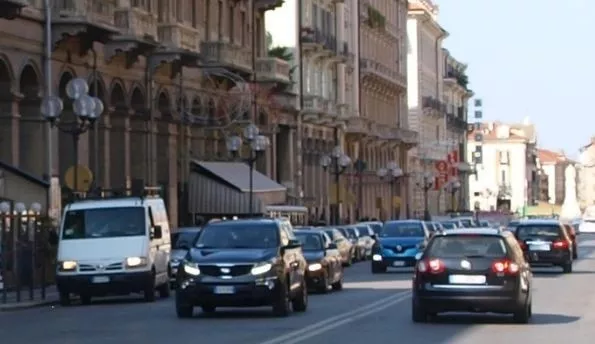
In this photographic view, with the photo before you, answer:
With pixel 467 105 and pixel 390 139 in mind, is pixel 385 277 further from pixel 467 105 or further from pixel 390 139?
pixel 467 105

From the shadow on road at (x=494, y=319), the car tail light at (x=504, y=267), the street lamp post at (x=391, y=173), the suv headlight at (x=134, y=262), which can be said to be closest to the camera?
the car tail light at (x=504, y=267)

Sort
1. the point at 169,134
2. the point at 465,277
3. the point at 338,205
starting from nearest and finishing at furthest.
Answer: the point at 465,277 < the point at 169,134 < the point at 338,205

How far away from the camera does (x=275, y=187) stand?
68500 mm

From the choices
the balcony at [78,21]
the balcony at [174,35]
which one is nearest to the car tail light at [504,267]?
the balcony at [78,21]

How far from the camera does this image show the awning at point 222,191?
6388 centimetres

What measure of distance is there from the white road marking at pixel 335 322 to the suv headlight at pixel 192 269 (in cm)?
238

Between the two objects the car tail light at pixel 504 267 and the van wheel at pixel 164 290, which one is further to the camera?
the van wheel at pixel 164 290

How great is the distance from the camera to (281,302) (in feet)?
96.1

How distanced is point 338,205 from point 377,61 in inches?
913

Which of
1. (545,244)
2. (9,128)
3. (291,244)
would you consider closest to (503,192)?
(545,244)

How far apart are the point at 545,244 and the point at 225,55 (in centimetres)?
1986

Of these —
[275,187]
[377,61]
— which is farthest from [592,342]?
[377,61]

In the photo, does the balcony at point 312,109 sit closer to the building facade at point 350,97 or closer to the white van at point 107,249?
the building facade at point 350,97

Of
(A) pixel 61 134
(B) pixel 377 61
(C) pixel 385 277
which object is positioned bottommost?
(C) pixel 385 277
